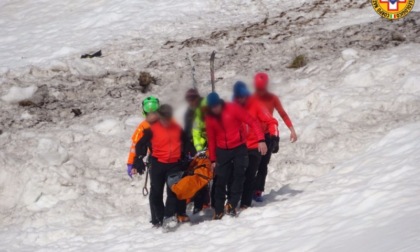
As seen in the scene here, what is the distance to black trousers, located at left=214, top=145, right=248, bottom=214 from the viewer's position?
8.95m

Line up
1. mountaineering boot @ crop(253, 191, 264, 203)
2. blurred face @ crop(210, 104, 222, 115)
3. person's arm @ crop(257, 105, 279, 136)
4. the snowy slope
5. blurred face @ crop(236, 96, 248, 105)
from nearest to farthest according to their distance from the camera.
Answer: blurred face @ crop(210, 104, 222, 115) → blurred face @ crop(236, 96, 248, 105) → person's arm @ crop(257, 105, 279, 136) → mountaineering boot @ crop(253, 191, 264, 203) → the snowy slope

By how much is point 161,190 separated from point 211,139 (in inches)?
46.7

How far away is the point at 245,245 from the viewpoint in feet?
26.5

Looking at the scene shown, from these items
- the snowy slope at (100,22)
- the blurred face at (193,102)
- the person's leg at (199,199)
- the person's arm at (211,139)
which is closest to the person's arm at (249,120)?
the person's arm at (211,139)

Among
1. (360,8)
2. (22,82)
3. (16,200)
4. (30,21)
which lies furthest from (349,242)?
(30,21)

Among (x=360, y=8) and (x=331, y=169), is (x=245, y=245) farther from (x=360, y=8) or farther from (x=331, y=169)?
(x=360, y=8)

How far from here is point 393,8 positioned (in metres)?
16.9

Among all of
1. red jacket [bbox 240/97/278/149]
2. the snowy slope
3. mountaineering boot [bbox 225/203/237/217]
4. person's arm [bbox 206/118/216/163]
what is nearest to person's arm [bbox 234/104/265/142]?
red jacket [bbox 240/97/278/149]

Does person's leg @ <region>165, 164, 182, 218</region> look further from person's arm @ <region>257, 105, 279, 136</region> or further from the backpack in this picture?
person's arm @ <region>257, 105, 279, 136</region>

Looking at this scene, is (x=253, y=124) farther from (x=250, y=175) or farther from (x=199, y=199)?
(x=199, y=199)

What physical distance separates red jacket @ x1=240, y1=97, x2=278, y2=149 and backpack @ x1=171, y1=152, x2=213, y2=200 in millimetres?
724

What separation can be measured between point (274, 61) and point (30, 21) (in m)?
8.64

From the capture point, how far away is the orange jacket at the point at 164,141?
920 centimetres

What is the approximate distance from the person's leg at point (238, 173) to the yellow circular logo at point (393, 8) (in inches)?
361
